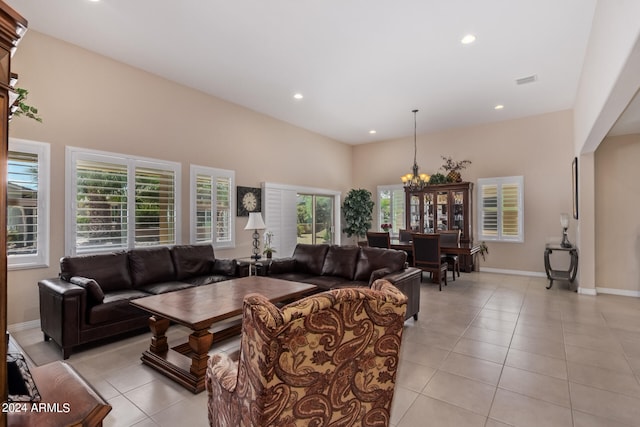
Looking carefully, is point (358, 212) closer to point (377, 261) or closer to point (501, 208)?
point (501, 208)

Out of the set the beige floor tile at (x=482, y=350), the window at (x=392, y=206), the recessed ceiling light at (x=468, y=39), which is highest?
the recessed ceiling light at (x=468, y=39)

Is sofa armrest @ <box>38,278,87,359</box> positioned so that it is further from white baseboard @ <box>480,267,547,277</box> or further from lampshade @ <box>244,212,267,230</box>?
white baseboard @ <box>480,267,547,277</box>

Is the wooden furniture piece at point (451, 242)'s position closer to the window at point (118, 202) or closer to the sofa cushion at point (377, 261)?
the sofa cushion at point (377, 261)

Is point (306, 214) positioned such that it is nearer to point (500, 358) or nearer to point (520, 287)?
point (520, 287)

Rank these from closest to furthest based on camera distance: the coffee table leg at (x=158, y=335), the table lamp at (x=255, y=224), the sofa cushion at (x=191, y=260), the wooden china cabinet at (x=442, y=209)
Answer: the coffee table leg at (x=158, y=335) < the sofa cushion at (x=191, y=260) < the table lamp at (x=255, y=224) < the wooden china cabinet at (x=442, y=209)

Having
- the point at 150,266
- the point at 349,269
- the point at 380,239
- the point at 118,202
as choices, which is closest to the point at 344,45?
the point at 349,269

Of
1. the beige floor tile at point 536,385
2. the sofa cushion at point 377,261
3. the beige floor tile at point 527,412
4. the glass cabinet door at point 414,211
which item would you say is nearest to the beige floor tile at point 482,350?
the beige floor tile at point 536,385

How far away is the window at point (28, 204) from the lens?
342cm

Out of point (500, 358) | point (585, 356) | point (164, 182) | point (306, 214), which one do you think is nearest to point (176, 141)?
point (164, 182)

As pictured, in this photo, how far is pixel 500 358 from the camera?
293 cm

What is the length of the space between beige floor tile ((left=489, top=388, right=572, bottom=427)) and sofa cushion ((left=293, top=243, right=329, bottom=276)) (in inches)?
110

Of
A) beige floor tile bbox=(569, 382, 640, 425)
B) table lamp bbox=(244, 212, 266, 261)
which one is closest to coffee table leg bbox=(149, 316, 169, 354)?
table lamp bbox=(244, 212, 266, 261)

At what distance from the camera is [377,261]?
4188mm

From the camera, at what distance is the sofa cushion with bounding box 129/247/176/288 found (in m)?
3.96
